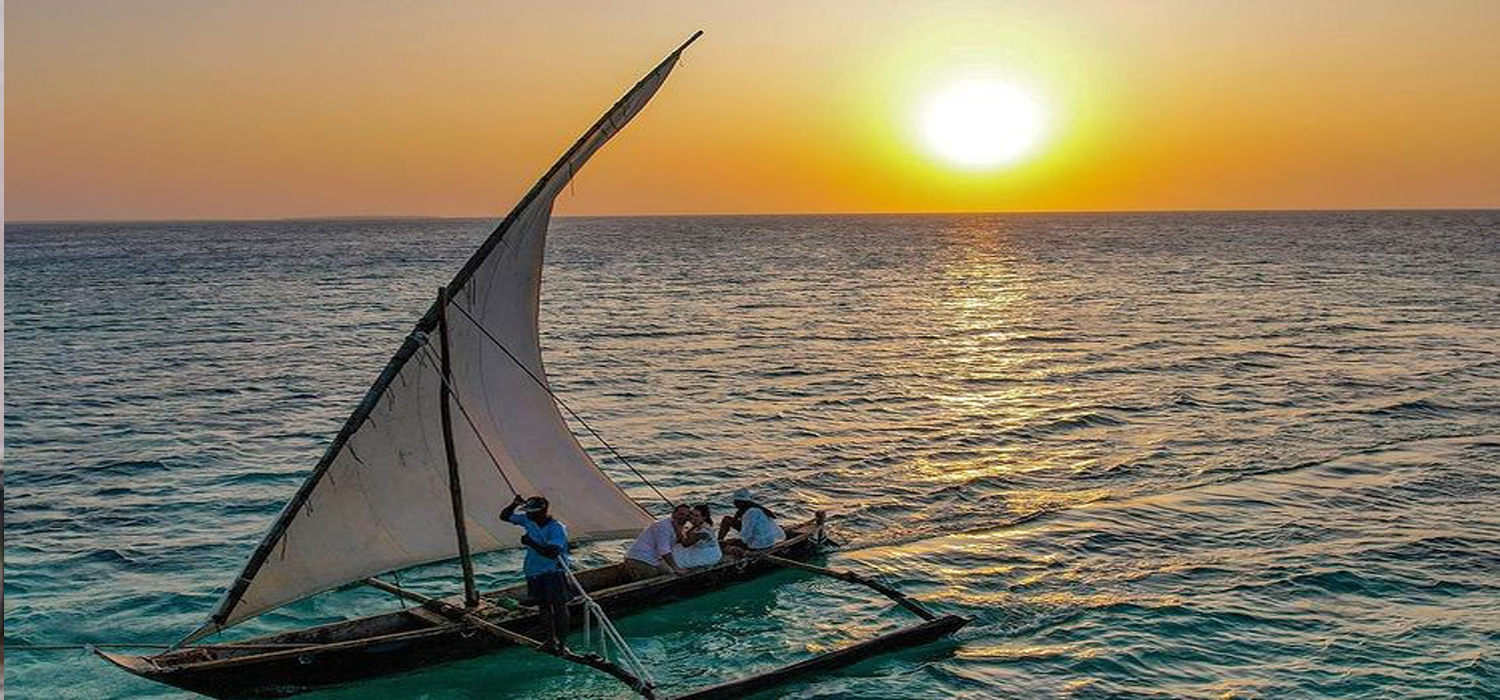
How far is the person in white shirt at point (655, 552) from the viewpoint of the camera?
1794 cm

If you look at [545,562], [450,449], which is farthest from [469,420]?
[545,562]

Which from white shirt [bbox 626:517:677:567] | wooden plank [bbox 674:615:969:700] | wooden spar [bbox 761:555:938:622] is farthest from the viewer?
white shirt [bbox 626:517:677:567]

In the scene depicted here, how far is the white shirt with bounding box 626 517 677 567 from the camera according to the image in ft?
58.8

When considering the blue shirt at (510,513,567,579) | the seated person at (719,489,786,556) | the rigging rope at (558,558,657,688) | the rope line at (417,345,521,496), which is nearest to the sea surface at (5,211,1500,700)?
the rigging rope at (558,558,657,688)

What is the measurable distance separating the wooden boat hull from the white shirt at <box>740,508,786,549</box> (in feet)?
6.73

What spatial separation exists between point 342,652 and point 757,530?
692 cm

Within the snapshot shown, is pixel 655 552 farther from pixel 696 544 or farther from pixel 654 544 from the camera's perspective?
pixel 696 544

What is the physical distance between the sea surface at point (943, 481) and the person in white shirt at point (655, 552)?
2.08 ft

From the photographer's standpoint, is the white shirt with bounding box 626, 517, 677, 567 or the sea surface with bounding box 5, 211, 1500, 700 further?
the white shirt with bounding box 626, 517, 677, 567

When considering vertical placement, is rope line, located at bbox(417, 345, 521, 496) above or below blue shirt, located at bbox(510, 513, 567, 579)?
above

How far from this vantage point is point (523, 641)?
48.9ft

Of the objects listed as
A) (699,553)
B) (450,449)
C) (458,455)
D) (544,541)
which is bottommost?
(699,553)

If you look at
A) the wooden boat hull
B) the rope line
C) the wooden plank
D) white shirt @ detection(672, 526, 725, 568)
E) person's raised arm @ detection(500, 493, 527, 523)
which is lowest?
the wooden plank

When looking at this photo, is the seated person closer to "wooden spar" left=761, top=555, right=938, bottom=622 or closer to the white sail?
"wooden spar" left=761, top=555, right=938, bottom=622
